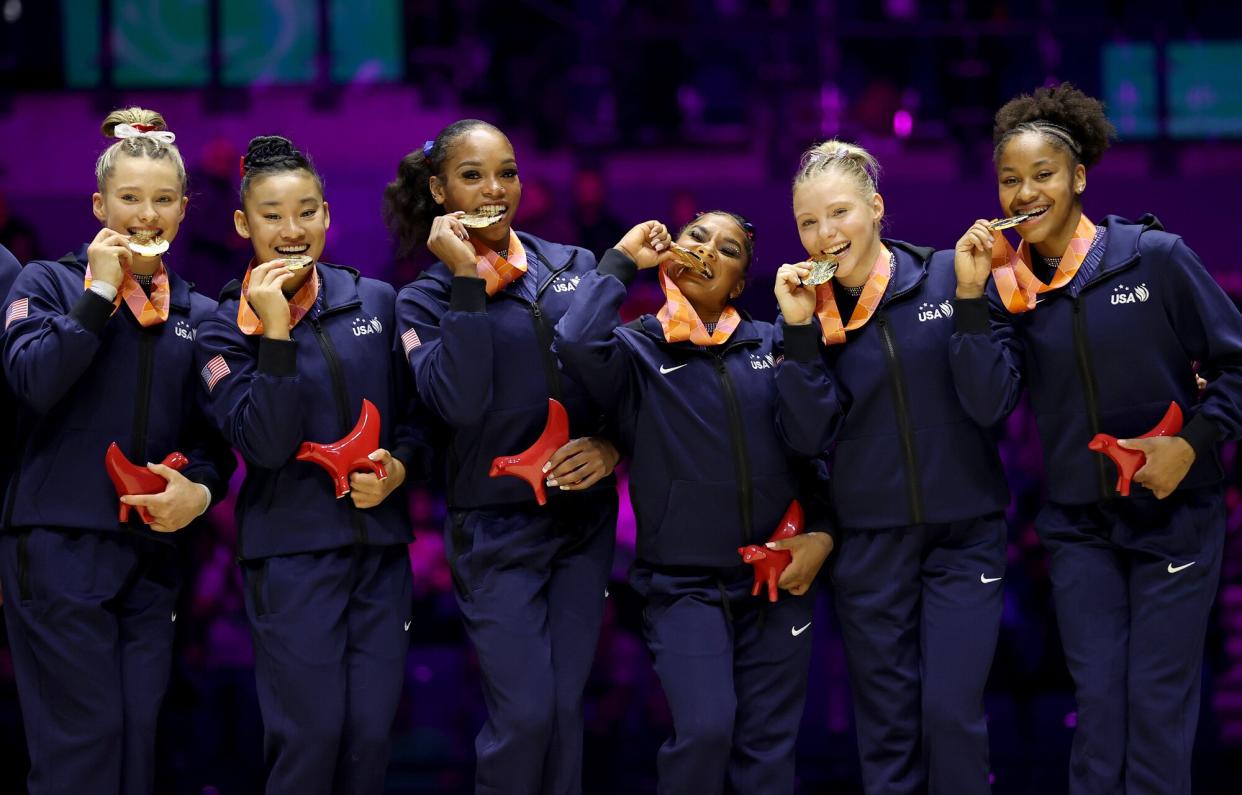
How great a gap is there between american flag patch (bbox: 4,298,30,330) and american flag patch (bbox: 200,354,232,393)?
477 mm

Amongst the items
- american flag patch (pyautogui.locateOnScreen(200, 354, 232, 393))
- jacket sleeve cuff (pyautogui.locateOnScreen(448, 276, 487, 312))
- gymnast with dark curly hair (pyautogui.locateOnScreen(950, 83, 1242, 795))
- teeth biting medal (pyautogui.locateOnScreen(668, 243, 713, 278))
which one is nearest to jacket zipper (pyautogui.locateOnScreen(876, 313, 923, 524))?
gymnast with dark curly hair (pyautogui.locateOnScreen(950, 83, 1242, 795))

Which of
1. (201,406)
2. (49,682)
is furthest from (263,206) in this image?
(49,682)

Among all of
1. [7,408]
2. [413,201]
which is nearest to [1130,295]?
[413,201]

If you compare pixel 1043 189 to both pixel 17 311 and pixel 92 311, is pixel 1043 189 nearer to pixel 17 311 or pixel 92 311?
pixel 92 311

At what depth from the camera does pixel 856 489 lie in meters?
3.52

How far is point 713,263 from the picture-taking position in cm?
368

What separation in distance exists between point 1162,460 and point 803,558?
0.88 metres

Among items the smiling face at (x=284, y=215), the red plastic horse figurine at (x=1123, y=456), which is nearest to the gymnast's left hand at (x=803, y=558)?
the red plastic horse figurine at (x=1123, y=456)

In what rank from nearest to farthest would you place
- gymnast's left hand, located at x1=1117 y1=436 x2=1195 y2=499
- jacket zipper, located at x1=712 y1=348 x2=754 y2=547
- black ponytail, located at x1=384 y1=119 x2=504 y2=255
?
gymnast's left hand, located at x1=1117 y1=436 x2=1195 y2=499
jacket zipper, located at x1=712 y1=348 x2=754 y2=547
black ponytail, located at x1=384 y1=119 x2=504 y2=255

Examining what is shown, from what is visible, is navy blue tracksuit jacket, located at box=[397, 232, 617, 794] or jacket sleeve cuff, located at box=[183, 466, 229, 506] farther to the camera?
jacket sleeve cuff, located at box=[183, 466, 229, 506]

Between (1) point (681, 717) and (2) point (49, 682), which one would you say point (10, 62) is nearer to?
(2) point (49, 682)

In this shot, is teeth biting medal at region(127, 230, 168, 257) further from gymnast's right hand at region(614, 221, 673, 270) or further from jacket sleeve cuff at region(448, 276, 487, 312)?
gymnast's right hand at region(614, 221, 673, 270)

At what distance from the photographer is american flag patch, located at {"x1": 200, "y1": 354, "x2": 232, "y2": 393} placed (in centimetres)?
351

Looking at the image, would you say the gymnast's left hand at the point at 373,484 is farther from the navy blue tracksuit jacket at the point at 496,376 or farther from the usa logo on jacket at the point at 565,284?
the usa logo on jacket at the point at 565,284
